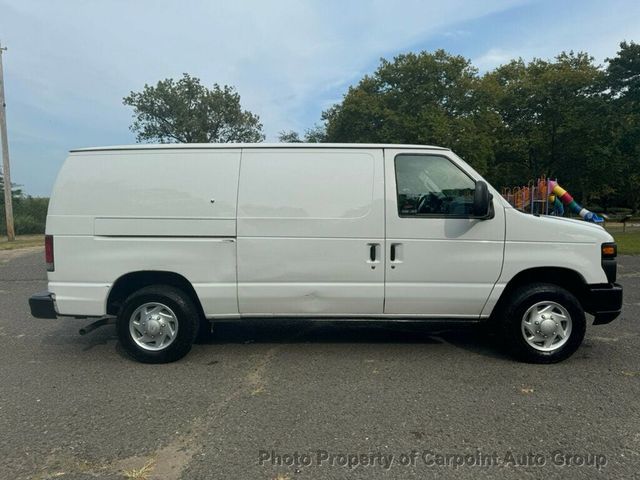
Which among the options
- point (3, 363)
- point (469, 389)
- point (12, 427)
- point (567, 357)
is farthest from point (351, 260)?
point (3, 363)

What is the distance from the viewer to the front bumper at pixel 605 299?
14.9 feet

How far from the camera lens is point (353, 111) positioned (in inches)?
1286

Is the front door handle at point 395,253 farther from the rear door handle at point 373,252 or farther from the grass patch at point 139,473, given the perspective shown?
the grass patch at point 139,473

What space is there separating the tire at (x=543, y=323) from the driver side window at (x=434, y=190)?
1.01 m

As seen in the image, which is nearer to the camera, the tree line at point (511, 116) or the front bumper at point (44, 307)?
the front bumper at point (44, 307)

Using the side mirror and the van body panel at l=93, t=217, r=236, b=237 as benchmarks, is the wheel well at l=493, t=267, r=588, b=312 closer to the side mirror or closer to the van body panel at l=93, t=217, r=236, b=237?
the side mirror

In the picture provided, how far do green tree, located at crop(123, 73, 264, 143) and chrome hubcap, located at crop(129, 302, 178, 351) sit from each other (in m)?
37.5

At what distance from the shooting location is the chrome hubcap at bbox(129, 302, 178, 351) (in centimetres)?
469

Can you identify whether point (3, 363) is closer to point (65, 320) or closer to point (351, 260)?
point (65, 320)

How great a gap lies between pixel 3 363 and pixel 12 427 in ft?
5.56

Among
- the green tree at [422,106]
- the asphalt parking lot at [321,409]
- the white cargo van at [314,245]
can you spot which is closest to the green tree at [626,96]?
the green tree at [422,106]

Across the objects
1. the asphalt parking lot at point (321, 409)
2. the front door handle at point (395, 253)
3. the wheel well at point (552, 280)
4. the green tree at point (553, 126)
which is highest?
the green tree at point (553, 126)

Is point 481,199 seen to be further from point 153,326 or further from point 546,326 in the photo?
point 153,326

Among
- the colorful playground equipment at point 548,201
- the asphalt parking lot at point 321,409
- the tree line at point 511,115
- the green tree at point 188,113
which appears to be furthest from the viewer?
the green tree at point 188,113
